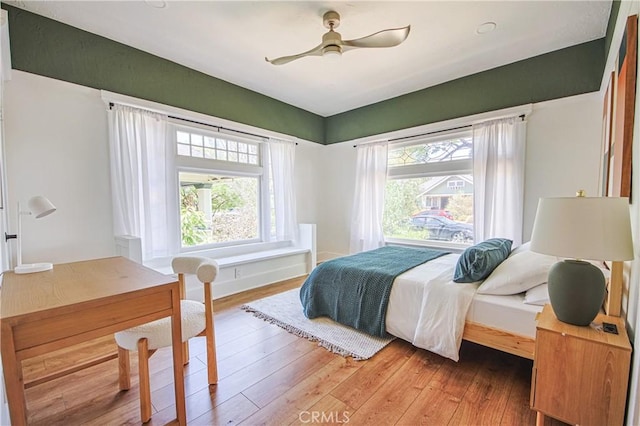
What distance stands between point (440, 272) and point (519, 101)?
2396 millimetres

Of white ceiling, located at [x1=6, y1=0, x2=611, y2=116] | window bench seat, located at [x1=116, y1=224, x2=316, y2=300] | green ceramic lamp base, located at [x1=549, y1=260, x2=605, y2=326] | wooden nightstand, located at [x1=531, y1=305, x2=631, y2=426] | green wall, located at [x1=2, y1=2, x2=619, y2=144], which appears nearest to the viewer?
wooden nightstand, located at [x1=531, y1=305, x2=631, y2=426]

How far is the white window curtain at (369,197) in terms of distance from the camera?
4.50m

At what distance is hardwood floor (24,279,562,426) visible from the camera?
5.11 ft

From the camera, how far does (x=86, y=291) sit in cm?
122

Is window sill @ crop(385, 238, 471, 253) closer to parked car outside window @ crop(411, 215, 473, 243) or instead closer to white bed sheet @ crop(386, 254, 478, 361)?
parked car outside window @ crop(411, 215, 473, 243)

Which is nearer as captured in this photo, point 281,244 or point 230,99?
point 230,99

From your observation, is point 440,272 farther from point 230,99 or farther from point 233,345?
point 230,99

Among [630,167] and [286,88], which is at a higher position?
[286,88]

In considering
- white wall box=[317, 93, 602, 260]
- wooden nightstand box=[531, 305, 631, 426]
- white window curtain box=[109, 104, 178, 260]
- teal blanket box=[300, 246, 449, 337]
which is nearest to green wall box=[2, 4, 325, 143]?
white window curtain box=[109, 104, 178, 260]

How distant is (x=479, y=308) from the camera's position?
194 centimetres

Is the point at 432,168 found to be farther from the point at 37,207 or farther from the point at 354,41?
the point at 37,207

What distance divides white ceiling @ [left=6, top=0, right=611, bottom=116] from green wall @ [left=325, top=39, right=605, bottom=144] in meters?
0.12

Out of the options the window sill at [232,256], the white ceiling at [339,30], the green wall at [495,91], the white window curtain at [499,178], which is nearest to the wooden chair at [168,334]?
the window sill at [232,256]

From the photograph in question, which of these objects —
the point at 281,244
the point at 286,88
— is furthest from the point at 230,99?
the point at 281,244
